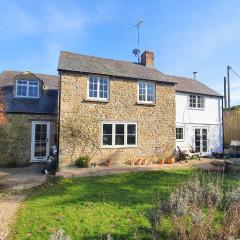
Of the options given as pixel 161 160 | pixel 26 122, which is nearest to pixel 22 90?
pixel 26 122

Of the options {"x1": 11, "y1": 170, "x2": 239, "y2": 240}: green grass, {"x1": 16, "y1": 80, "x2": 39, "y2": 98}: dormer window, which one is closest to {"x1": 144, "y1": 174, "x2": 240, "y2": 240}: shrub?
{"x1": 11, "y1": 170, "x2": 239, "y2": 240}: green grass

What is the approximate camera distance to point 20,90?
61.4 ft

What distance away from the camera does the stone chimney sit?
21656 millimetres

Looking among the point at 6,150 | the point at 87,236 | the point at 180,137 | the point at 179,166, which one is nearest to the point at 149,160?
the point at 179,166

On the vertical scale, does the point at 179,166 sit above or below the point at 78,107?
below

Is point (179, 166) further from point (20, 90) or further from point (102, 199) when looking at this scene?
point (20, 90)

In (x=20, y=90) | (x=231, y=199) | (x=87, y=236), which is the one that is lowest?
(x=87, y=236)

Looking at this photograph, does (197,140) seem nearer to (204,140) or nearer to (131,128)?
(204,140)

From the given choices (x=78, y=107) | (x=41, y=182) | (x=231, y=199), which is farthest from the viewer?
(x=78, y=107)

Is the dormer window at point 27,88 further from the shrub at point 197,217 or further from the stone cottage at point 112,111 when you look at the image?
the shrub at point 197,217

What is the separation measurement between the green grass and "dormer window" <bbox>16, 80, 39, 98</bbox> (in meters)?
9.06

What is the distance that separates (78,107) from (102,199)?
812 centimetres

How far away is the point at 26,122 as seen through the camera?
17.8m

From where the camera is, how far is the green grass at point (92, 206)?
6.56m
